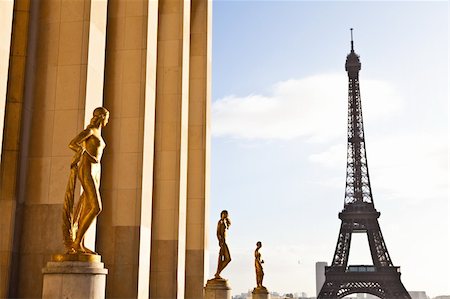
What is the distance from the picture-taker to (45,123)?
51.2ft

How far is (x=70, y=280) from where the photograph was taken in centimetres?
1099

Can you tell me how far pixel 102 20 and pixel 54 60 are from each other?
78.0 inches

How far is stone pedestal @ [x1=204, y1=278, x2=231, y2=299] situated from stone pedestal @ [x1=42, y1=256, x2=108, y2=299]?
11369 mm

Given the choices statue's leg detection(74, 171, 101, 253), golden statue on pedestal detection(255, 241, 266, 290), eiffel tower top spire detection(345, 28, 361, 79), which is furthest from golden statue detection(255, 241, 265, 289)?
eiffel tower top spire detection(345, 28, 361, 79)

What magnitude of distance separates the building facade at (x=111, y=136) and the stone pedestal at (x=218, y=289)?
106 centimetres

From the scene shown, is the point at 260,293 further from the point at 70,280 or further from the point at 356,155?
the point at 356,155

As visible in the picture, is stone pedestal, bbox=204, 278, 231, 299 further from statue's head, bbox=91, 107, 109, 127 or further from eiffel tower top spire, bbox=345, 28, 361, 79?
eiffel tower top spire, bbox=345, 28, 361, 79

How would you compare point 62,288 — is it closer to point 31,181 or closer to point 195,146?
point 31,181

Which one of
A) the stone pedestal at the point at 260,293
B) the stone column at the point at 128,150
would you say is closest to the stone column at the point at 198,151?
the stone pedestal at the point at 260,293

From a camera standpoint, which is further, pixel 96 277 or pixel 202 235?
pixel 202 235

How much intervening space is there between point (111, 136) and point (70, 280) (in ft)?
29.0

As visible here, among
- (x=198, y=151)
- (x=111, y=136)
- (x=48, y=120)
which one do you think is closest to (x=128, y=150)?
(x=111, y=136)

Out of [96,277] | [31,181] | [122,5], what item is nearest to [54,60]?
[31,181]

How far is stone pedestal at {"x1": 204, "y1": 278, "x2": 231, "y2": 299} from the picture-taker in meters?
22.2
